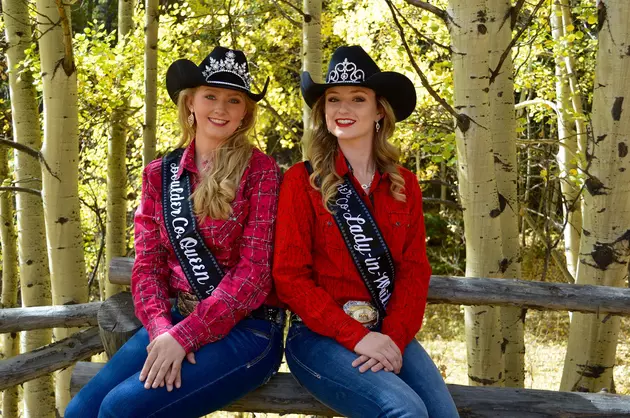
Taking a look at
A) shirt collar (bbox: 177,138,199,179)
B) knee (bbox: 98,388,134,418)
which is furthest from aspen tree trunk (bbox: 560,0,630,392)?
Result: knee (bbox: 98,388,134,418)

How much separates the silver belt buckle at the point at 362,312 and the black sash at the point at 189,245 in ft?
1.78

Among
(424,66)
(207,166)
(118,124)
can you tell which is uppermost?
(424,66)

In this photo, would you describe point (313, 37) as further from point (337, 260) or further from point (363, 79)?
point (337, 260)

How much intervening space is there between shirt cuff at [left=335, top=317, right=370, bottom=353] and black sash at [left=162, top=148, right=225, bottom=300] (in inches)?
21.9

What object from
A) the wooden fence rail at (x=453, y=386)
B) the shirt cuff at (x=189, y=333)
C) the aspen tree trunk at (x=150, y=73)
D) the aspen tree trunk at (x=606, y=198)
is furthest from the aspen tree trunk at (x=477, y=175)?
the aspen tree trunk at (x=150, y=73)

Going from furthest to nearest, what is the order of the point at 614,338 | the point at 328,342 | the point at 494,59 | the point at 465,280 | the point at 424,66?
the point at 424,66 → the point at 494,59 → the point at 614,338 → the point at 465,280 → the point at 328,342

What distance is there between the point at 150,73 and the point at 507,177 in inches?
125

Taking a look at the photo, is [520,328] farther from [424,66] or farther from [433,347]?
[433,347]

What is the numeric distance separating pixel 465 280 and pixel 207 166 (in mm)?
1468

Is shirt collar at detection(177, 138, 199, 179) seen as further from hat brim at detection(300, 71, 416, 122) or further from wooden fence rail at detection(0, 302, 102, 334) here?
wooden fence rail at detection(0, 302, 102, 334)

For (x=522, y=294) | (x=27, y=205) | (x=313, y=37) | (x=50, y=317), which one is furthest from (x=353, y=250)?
(x=27, y=205)

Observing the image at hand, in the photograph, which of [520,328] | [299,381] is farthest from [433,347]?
[299,381]

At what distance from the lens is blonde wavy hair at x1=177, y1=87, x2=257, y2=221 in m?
2.91

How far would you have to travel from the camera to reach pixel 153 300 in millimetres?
2924
